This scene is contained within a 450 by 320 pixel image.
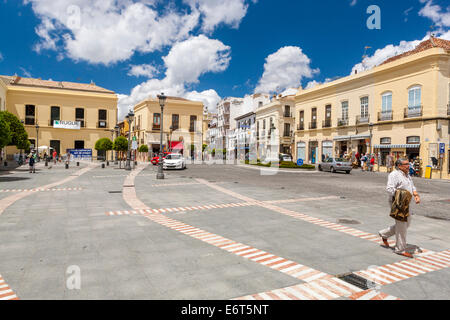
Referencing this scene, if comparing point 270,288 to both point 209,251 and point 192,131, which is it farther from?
point 192,131

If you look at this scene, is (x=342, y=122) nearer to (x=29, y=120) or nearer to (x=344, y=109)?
(x=344, y=109)

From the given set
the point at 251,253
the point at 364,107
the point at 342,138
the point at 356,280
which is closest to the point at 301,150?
the point at 342,138

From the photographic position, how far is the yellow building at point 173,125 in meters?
51.7

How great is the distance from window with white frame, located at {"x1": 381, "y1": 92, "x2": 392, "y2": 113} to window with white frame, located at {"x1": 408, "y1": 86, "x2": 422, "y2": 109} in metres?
2.12

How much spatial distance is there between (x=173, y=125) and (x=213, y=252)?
48852mm

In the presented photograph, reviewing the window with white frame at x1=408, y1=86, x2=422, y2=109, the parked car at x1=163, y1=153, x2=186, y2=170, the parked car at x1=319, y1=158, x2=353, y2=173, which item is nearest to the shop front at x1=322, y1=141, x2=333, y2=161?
the parked car at x1=319, y1=158, x2=353, y2=173

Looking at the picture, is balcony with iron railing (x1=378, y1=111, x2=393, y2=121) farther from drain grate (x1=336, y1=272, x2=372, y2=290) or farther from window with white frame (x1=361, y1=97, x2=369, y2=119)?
drain grate (x1=336, y1=272, x2=372, y2=290)

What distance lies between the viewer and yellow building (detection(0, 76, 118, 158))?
42.7m

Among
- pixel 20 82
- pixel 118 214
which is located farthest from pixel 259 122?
pixel 118 214

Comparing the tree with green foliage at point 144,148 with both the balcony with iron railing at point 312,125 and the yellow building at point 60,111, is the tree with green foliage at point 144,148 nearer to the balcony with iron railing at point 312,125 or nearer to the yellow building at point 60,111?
the yellow building at point 60,111

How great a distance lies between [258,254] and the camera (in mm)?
5137

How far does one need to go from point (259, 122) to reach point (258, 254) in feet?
172

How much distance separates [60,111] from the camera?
146ft

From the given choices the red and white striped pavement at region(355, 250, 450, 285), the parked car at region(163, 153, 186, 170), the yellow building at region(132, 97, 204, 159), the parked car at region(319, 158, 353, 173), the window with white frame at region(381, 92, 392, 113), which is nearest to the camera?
the red and white striped pavement at region(355, 250, 450, 285)
